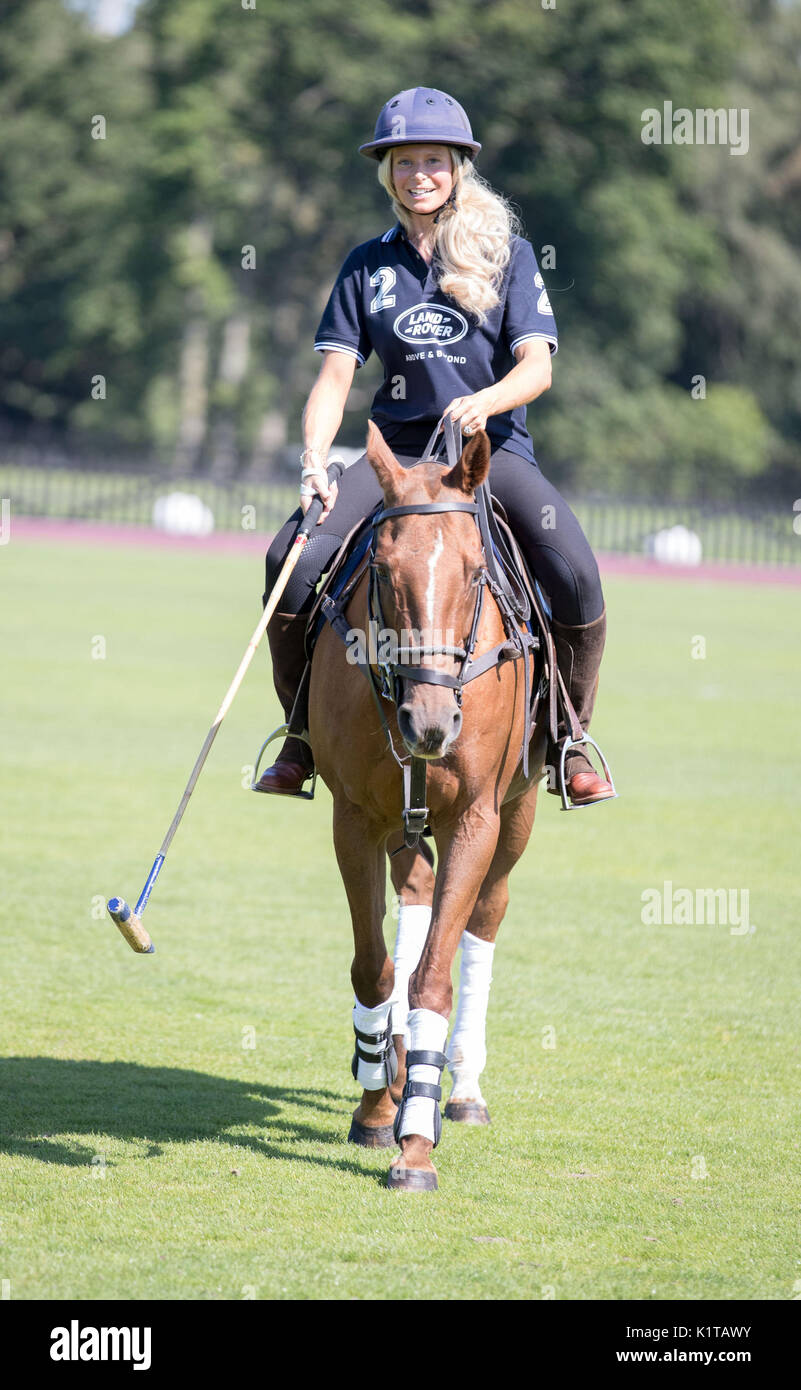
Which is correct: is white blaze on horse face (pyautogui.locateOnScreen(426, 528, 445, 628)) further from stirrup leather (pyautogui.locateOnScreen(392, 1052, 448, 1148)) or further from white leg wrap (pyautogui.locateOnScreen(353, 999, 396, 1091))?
white leg wrap (pyautogui.locateOnScreen(353, 999, 396, 1091))

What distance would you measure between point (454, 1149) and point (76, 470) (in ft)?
128

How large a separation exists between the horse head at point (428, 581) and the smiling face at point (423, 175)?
105cm

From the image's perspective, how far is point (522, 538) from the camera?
233 inches

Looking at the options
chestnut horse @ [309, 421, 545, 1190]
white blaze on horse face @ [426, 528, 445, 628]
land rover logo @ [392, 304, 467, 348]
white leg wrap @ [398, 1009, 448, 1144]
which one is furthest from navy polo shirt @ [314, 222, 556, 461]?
white leg wrap @ [398, 1009, 448, 1144]

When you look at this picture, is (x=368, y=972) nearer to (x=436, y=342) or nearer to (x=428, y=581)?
(x=428, y=581)

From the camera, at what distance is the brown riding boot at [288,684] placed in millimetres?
5988

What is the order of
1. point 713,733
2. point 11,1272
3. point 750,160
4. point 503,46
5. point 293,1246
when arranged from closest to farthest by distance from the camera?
point 11,1272 < point 293,1246 < point 713,733 < point 503,46 < point 750,160

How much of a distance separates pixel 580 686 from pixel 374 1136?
6.06 feet

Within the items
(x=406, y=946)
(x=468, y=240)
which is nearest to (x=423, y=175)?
(x=468, y=240)

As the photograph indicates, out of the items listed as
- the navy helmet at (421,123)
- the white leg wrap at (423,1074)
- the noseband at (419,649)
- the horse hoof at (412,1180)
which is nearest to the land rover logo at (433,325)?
the navy helmet at (421,123)

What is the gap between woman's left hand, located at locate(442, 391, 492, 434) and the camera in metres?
5.09

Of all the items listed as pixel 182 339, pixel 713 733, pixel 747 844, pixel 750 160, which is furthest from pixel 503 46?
pixel 747 844

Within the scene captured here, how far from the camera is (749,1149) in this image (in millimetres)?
5844

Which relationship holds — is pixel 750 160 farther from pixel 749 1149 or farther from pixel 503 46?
pixel 749 1149
